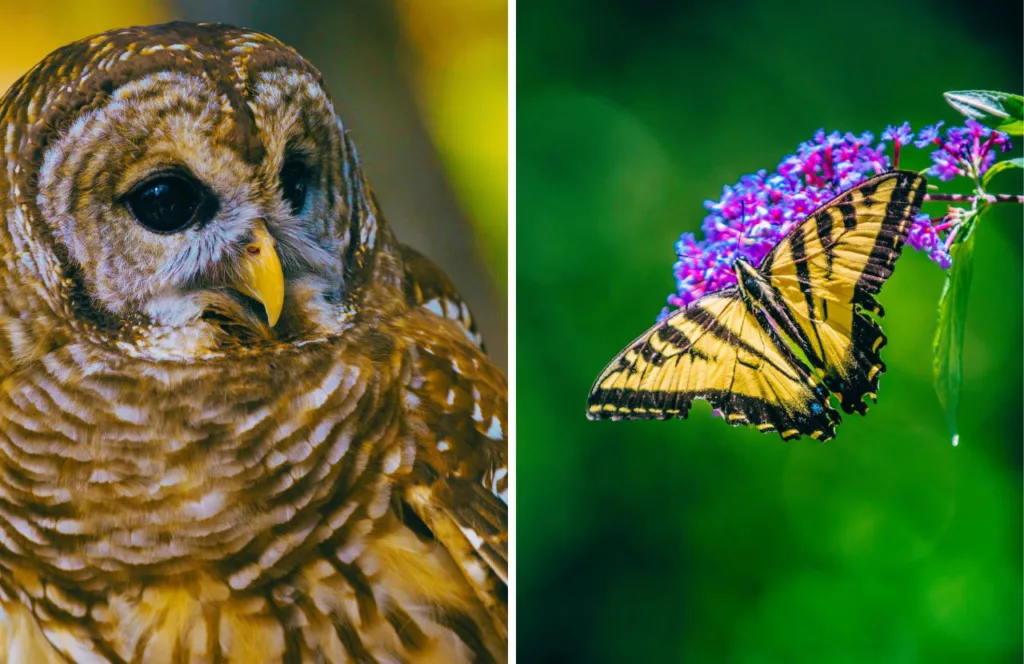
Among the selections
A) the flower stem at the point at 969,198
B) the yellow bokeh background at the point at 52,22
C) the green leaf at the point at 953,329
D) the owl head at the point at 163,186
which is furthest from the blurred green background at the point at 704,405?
the yellow bokeh background at the point at 52,22

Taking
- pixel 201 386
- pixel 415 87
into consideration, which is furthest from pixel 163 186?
pixel 415 87

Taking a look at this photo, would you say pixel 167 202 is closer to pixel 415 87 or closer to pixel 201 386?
pixel 201 386

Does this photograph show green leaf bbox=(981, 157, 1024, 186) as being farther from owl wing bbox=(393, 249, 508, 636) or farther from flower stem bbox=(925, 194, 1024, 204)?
owl wing bbox=(393, 249, 508, 636)

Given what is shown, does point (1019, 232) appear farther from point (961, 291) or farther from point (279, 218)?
point (279, 218)

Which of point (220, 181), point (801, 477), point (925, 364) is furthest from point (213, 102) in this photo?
point (925, 364)

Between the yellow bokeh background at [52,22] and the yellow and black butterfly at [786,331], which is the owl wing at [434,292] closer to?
the yellow and black butterfly at [786,331]

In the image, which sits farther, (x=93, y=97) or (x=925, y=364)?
(x=925, y=364)
